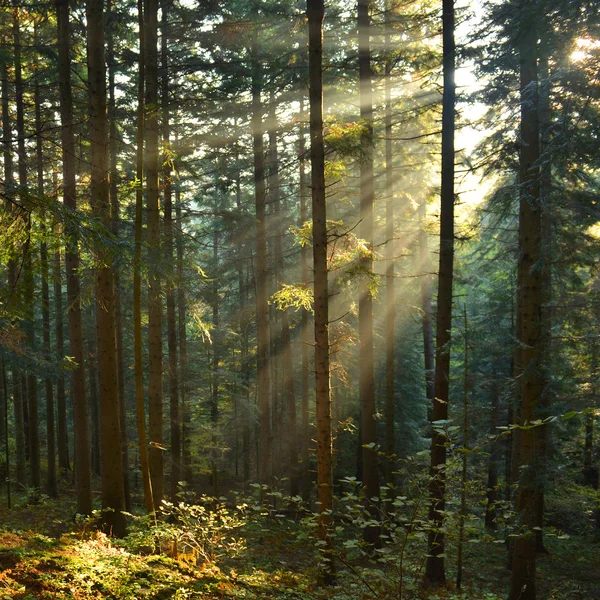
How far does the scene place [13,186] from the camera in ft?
15.9

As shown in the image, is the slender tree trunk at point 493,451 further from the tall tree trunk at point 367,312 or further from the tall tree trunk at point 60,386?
the tall tree trunk at point 60,386

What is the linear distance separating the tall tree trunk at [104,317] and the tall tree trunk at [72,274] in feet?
4.11

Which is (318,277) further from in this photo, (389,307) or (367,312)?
(389,307)

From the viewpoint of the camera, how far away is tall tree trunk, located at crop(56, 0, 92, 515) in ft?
35.7

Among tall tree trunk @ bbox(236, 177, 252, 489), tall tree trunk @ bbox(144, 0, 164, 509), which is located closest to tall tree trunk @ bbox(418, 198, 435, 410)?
tall tree trunk @ bbox(236, 177, 252, 489)

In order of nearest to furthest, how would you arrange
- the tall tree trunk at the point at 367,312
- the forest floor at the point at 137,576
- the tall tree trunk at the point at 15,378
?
the forest floor at the point at 137,576
the tall tree trunk at the point at 367,312
the tall tree trunk at the point at 15,378

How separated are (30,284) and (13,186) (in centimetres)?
190

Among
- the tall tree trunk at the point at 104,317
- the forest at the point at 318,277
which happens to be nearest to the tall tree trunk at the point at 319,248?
the forest at the point at 318,277

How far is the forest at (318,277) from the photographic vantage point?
655 cm

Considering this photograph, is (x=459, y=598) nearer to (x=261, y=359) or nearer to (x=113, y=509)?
(x=113, y=509)

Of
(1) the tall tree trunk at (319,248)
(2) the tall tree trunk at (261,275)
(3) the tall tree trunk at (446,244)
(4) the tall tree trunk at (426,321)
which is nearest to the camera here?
(1) the tall tree trunk at (319,248)

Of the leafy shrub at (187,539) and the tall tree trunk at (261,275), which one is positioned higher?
the tall tree trunk at (261,275)

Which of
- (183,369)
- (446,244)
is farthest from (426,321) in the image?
(446,244)

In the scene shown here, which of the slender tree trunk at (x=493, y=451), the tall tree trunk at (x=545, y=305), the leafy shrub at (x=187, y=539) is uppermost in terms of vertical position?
the tall tree trunk at (x=545, y=305)
